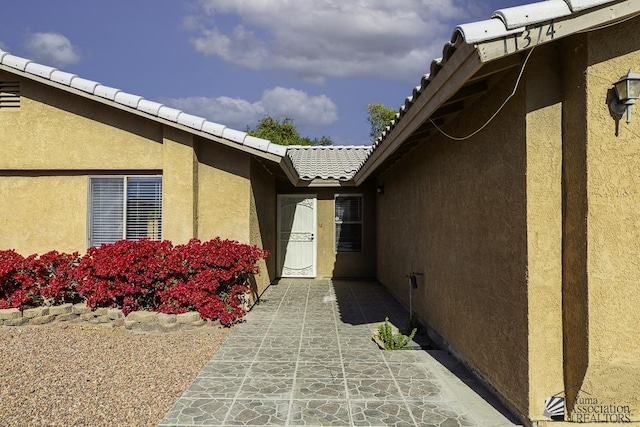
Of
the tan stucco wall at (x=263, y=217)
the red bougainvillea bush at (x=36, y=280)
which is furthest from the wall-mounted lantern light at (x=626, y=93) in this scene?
the red bougainvillea bush at (x=36, y=280)

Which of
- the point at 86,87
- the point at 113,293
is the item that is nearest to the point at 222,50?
the point at 86,87

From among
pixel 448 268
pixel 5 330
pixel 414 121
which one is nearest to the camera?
pixel 414 121

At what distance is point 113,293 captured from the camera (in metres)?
7.28

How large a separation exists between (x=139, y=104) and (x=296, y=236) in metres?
6.75

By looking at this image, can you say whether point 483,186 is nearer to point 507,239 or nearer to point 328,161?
point 507,239

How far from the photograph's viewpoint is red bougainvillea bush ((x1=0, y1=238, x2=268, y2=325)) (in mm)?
7227

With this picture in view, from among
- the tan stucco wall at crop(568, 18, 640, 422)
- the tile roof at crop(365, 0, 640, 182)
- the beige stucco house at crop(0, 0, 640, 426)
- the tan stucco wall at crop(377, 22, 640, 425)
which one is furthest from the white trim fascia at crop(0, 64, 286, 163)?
the tan stucco wall at crop(568, 18, 640, 422)

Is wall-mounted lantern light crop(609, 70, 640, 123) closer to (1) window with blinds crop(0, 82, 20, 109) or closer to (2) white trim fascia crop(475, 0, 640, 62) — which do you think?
(2) white trim fascia crop(475, 0, 640, 62)

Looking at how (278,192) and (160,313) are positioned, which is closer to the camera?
(160,313)

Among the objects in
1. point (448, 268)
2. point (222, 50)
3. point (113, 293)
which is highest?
point (222, 50)

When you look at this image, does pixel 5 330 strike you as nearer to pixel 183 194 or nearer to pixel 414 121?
pixel 183 194

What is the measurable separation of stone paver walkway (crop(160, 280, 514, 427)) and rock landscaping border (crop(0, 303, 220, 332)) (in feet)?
3.08

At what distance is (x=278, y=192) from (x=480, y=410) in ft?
33.2

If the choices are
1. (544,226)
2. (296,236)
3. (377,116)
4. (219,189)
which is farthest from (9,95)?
(377,116)
